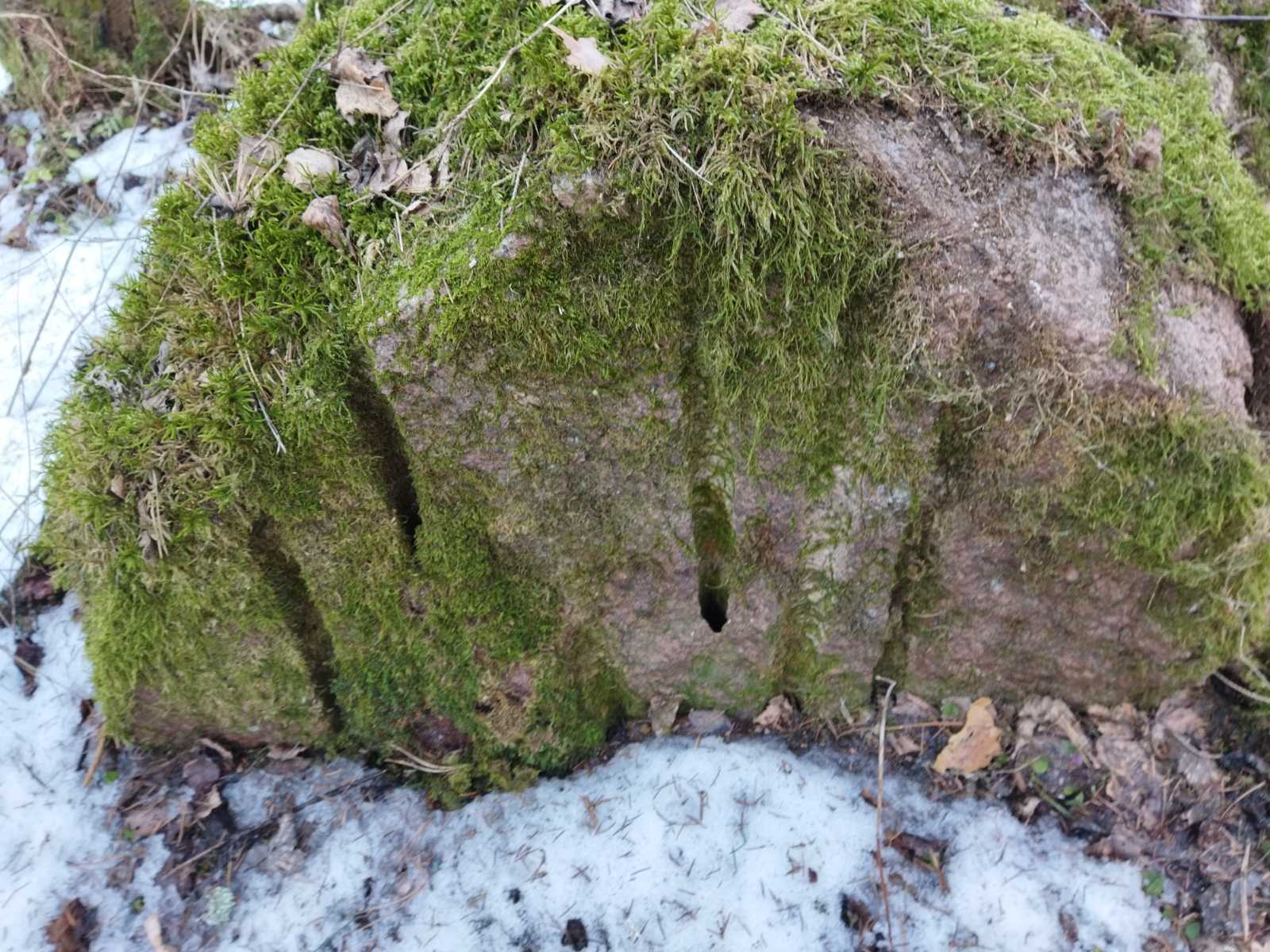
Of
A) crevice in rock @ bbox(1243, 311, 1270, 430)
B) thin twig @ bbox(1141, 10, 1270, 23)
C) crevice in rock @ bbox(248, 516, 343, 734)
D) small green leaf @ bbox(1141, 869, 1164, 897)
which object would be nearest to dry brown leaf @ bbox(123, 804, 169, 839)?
crevice in rock @ bbox(248, 516, 343, 734)

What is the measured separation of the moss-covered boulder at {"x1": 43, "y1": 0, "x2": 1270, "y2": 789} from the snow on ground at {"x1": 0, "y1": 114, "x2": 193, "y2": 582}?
129cm

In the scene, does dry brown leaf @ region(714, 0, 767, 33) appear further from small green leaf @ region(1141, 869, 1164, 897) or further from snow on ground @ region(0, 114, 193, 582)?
small green leaf @ region(1141, 869, 1164, 897)

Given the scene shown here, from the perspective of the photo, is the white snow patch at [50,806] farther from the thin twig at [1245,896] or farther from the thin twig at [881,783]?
the thin twig at [1245,896]

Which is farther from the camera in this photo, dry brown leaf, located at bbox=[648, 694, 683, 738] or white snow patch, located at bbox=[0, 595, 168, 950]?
dry brown leaf, located at bbox=[648, 694, 683, 738]

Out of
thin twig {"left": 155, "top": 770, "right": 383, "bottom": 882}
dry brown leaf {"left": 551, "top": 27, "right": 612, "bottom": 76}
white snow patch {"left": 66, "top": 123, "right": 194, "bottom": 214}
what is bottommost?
thin twig {"left": 155, "top": 770, "right": 383, "bottom": 882}

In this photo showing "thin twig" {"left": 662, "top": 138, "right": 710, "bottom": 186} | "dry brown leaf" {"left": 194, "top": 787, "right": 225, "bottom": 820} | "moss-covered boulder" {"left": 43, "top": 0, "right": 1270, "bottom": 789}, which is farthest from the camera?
"dry brown leaf" {"left": 194, "top": 787, "right": 225, "bottom": 820}

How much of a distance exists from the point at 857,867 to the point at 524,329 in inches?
91.7

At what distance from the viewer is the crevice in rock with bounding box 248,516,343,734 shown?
8.95ft

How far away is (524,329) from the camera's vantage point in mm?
2301

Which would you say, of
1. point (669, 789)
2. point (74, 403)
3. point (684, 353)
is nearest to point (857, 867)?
point (669, 789)

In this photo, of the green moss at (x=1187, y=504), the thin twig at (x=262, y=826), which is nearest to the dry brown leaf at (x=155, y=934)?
the thin twig at (x=262, y=826)

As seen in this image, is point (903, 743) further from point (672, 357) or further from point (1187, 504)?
point (672, 357)

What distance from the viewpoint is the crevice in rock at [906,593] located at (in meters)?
2.83

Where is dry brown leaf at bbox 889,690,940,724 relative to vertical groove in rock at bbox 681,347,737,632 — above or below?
below
